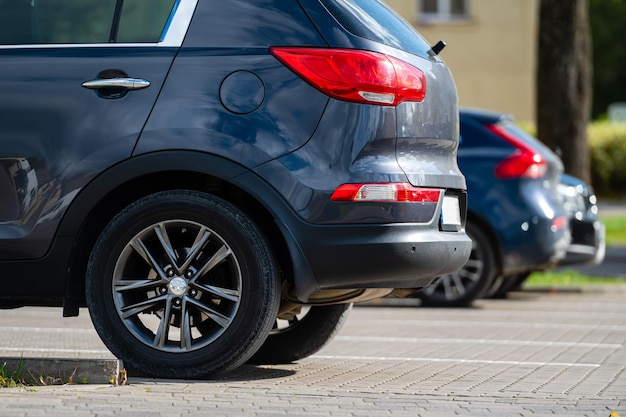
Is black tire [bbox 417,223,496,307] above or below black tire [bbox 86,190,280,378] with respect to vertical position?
below

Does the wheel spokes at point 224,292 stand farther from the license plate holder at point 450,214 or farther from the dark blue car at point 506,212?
the dark blue car at point 506,212

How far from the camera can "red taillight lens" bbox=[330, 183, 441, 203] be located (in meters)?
5.67

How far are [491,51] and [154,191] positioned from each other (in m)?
25.0

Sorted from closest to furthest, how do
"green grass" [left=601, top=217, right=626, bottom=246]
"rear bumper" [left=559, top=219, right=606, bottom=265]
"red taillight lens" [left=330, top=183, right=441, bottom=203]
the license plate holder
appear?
1. "red taillight lens" [left=330, top=183, right=441, bottom=203]
2. the license plate holder
3. "rear bumper" [left=559, top=219, right=606, bottom=265]
4. "green grass" [left=601, top=217, right=626, bottom=246]

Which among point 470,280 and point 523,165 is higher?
point 523,165

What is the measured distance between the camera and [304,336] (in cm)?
680

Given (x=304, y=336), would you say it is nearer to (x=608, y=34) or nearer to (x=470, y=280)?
(x=470, y=280)

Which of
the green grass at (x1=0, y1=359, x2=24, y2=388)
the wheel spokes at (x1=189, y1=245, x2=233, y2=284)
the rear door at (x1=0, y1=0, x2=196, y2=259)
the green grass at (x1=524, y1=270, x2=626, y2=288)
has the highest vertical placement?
the rear door at (x1=0, y1=0, x2=196, y2=259)

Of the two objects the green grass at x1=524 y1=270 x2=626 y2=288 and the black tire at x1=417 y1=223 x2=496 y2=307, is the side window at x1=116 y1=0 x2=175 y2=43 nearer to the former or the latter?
the black tire at x1=417 y1=223 x2=496 y2=307

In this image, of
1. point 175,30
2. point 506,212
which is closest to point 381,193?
point 175,30

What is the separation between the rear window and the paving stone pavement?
1.56m

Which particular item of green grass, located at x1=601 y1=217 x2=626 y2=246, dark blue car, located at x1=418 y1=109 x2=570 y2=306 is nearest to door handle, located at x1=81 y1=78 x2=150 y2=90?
dark blue car, located at x1=418 y1=109 x2=570 y2=306

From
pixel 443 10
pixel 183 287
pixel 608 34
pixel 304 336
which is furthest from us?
pixel 608 34

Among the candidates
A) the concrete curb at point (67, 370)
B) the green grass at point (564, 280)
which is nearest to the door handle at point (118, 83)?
the concrete curb at point (67, 370)
